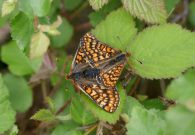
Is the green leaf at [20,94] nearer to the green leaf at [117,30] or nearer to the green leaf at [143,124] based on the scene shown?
the green leaf at [117,30]

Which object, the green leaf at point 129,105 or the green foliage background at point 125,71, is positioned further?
the green leaf at point 129,105

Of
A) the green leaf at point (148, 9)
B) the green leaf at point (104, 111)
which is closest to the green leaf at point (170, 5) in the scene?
the green leaf at point (148, 9)

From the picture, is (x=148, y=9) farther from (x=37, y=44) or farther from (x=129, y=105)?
(x=37, y=44)

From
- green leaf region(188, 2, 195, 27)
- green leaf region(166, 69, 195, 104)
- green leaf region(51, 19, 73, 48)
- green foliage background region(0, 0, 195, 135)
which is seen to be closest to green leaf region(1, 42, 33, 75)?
green foliage background region(0, 0, 195, 135)

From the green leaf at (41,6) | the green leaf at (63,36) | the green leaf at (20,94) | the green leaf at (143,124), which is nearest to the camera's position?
the green leaf at (143,124)

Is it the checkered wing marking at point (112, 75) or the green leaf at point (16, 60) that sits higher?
the checkered wing marking at point (112, 75)

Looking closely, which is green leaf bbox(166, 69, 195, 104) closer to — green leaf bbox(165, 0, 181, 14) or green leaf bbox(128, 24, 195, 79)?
green leaf bbox(128, 24, 195, 79)
